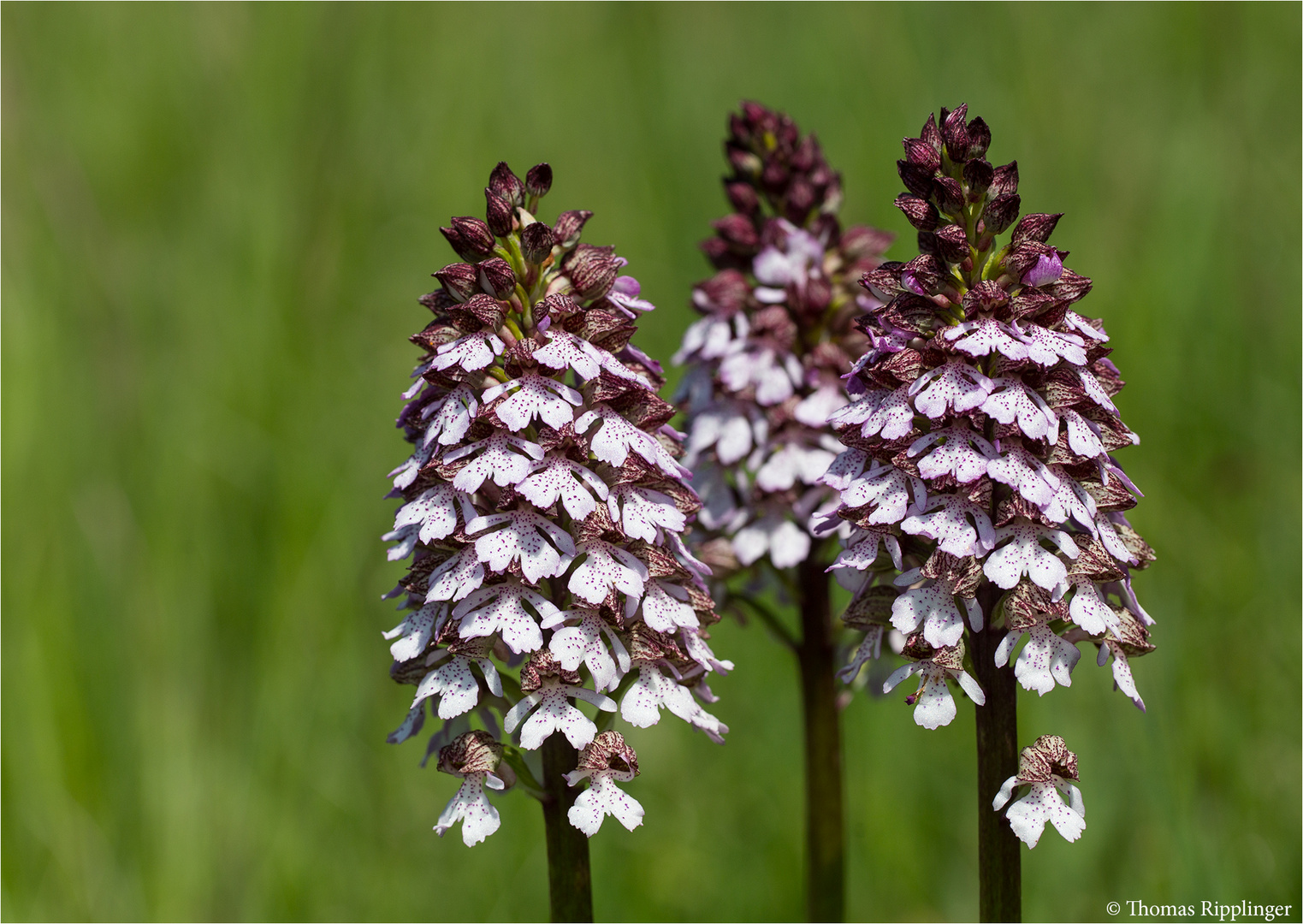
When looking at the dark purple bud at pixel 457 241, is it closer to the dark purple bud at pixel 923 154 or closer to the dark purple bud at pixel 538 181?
the dark purple bud at pixel 538 181

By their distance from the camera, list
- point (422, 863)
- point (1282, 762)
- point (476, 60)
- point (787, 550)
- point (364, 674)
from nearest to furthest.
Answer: point (787, 550) → point (1282, 762) → point (422, 863) → point (364, 674) → point (476, 60)

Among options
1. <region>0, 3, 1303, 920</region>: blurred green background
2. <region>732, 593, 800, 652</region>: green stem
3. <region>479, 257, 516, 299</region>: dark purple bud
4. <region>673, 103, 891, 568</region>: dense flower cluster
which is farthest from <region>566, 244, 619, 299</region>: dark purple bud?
<region>0, 3, 1303, 920</region>: blurred green background

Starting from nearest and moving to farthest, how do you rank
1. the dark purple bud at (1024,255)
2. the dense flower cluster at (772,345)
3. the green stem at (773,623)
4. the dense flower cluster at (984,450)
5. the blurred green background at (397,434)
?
the dense flower cluster at (984,450) → the dark purple bud at (1024,255) → the dense flower cluster at (772,345) → the green stem at (773,623) → the blurred green background at (397,434)

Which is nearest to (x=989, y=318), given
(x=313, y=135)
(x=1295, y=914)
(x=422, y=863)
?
(x=1295, y=914)

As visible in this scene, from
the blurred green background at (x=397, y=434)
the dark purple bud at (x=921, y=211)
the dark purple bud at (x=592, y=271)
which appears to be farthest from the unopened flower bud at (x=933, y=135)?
the blurred green background at (x=397, y=434)

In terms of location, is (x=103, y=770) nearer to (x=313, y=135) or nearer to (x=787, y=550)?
(x=787, y=550)

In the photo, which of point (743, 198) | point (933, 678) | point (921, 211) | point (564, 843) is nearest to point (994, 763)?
point (933, 678)

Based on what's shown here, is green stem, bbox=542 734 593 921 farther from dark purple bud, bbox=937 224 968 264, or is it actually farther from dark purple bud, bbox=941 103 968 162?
dark purple bud, bbox=941 103 968 162
